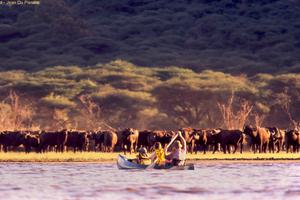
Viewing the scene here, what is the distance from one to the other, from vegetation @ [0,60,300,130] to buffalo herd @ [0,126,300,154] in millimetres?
25658

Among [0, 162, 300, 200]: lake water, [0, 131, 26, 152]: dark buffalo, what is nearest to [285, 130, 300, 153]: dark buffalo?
[0, 162, 300, 200]: lake water

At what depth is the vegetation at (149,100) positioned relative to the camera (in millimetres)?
87312

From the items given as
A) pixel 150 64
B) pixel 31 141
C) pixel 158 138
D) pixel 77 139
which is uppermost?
pixel 150 64

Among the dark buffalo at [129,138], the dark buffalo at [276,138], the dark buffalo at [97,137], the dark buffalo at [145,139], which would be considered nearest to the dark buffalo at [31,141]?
the dark buffalo at [97,137]

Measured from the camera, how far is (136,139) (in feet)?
182

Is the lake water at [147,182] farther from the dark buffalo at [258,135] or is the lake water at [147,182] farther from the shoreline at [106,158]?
the dark buffalo at [258,135]

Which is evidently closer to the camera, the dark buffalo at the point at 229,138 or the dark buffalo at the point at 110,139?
the dark buffalo at the point at 229,138

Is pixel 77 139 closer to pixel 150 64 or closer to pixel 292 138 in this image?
pixel 292 138

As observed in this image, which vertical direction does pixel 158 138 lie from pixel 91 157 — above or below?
above

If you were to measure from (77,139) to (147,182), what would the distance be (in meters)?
23.6

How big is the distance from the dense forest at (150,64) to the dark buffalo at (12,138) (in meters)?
13.7

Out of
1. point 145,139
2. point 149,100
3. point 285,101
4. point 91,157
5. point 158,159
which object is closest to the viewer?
point 158,159

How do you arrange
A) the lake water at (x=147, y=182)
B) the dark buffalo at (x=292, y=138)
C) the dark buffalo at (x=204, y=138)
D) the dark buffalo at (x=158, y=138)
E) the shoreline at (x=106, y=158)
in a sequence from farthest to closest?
1. the dark buffalo at (x=292, y=138)
2. the dark buffalo at (x=158, y=138)
3. the dark buffalo at (x=204, y=138)
4. the shoreline at (x=106, y=158)
5. the lake water at (x=147, y=182)

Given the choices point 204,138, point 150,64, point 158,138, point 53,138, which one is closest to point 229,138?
point 204,138
